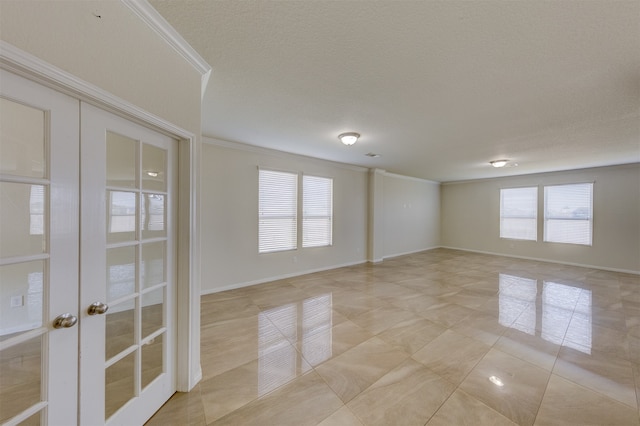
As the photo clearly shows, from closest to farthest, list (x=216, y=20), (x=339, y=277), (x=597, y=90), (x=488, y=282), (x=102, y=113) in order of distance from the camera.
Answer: (x=102, y=113) < (x=216, y=20) < (x=597, y=90) < (x=488, y=282) < (x=339, y=277)

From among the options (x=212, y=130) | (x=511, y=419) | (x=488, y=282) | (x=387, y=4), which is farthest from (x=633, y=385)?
(x=212, y=130)

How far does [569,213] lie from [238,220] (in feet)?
29.2

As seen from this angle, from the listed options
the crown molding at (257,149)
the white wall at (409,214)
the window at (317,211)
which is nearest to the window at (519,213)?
the white wall at (409,214)

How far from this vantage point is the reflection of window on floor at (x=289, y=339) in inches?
86.4

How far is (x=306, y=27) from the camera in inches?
62.0

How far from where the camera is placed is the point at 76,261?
47.6 inches

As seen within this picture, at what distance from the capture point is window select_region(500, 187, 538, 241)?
729 cm

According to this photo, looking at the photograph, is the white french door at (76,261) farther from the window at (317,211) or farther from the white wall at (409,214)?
the white wall at (409,214)

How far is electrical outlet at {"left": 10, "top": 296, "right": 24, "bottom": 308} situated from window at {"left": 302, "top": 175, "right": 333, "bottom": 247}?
4.61m

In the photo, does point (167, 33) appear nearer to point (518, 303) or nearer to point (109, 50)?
point (109, 50)

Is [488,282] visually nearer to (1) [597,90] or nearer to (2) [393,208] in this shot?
(2) [393,208]

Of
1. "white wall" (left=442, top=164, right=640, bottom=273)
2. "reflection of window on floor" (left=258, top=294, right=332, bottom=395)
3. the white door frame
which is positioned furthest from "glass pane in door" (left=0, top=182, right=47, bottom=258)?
"white wall" (left=442, top=164, right=640, bottom=273)

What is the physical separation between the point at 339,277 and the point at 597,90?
→ 4.69m

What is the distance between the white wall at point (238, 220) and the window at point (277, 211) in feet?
0.43
